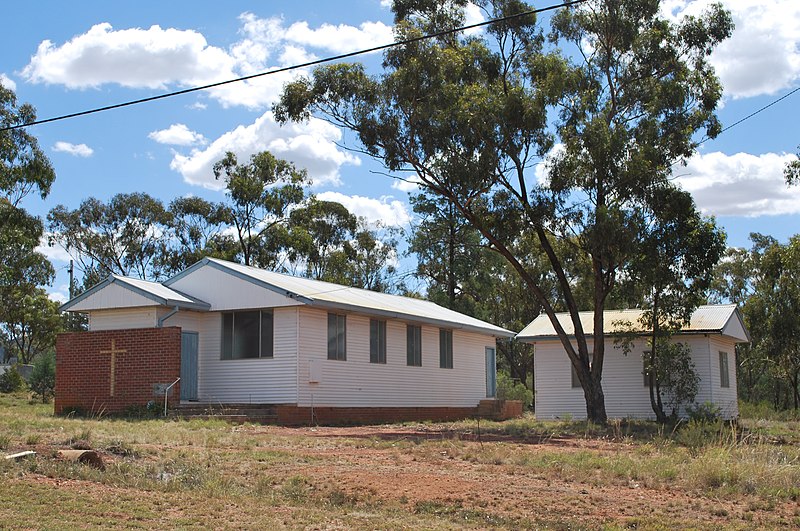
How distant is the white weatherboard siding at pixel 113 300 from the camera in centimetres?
2636

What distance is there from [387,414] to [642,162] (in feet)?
37.1

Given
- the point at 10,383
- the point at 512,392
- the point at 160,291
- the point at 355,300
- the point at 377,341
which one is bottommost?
the point at 512,392

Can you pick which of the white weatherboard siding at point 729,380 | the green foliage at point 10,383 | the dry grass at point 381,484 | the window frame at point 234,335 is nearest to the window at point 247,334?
the window frame at point 234,335

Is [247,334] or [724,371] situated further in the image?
[724,371]

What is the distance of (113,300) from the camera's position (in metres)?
26.8

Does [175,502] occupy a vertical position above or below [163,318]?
below

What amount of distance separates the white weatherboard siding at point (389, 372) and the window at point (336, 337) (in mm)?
186

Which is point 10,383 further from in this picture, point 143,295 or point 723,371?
point 723,371

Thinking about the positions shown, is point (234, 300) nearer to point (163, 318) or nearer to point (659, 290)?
point (163, 318)

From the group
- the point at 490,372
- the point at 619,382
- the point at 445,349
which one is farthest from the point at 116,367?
the point at 619,382

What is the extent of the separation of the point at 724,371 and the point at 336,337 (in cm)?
1462

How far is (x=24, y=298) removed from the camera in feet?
175

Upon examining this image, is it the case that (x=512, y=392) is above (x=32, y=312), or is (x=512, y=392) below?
below

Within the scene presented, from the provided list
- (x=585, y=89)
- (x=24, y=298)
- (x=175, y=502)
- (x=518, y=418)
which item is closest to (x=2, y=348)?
(x=24, y=298)
